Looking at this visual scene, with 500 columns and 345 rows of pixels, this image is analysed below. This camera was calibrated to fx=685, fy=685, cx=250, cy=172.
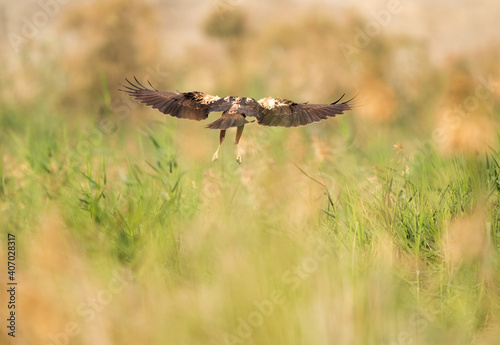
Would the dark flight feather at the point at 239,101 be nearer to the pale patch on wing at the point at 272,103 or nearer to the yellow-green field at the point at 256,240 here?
the pale patch on wing at the point at 272,103

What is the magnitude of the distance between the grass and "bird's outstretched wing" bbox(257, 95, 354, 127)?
358mm

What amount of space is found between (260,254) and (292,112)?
701 millimetres

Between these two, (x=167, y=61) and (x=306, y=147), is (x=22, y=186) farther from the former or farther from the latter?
(x=167, y=61)

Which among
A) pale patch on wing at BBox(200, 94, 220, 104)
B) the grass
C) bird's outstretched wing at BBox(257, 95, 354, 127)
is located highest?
pale patch on wing at BBox(200, 94, 220, 104)

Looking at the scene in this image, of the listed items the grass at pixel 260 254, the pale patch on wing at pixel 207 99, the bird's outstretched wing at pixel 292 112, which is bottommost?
the grass at pixel 260 254

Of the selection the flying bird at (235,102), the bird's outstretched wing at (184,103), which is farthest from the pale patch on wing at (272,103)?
the bird's outstretched wing at (184,103)

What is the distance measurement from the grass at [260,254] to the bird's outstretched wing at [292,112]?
1.17 ft

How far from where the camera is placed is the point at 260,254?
2.35 metres

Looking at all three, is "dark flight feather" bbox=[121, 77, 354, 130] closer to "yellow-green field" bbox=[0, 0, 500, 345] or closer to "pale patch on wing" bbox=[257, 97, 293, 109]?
"pale patch on wing" bbox=[257, 97, 293, 109]

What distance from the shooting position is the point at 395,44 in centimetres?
754

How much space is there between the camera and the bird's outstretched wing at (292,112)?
107 inches

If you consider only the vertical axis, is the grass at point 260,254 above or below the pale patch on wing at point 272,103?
below

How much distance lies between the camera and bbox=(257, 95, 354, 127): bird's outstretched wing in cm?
271

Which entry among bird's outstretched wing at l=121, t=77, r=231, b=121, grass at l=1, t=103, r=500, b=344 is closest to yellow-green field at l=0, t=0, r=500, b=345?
grass at l=1, t=103, r=500, b=344
